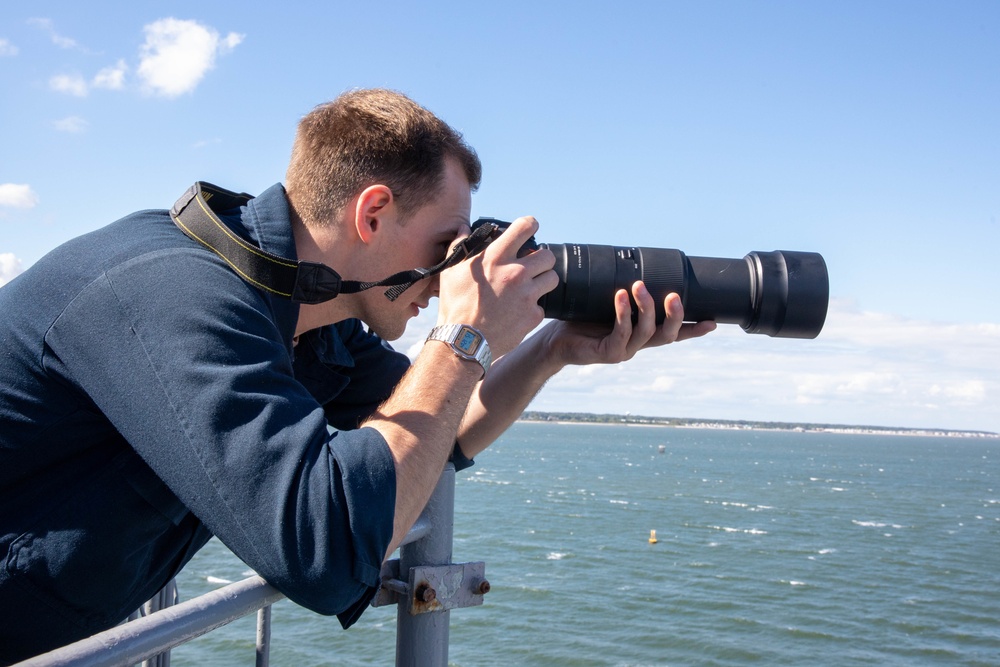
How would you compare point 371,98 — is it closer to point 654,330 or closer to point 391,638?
point 654,330

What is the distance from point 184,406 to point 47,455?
0.23m

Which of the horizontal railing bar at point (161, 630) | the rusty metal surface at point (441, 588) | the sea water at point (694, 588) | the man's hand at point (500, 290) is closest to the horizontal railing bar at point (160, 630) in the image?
the horizontal railing bar at point (161, 630)

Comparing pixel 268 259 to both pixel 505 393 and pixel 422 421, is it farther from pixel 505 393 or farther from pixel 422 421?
pixel 505 393

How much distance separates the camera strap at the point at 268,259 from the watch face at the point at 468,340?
165 mm

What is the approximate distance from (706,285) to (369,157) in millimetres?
812

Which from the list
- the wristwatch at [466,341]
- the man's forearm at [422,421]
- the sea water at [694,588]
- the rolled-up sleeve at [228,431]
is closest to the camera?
the rolled-up sleeve at [228,431]

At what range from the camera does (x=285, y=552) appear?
1.05 metres

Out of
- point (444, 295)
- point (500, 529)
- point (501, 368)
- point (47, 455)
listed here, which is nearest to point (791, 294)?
point (501, 368)

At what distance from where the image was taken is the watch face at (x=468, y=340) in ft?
4.33

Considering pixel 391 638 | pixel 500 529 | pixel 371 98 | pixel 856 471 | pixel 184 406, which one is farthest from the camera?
pixel 856 471

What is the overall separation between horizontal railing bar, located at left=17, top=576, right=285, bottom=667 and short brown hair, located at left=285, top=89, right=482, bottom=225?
25.1 inches

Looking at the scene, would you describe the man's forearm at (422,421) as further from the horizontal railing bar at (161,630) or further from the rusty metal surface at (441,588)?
the rusty metal surface at (441,588)

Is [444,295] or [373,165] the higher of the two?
[373,165]

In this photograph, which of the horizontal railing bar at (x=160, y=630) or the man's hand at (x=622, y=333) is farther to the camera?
the man's hand at (x=622, y=333)
